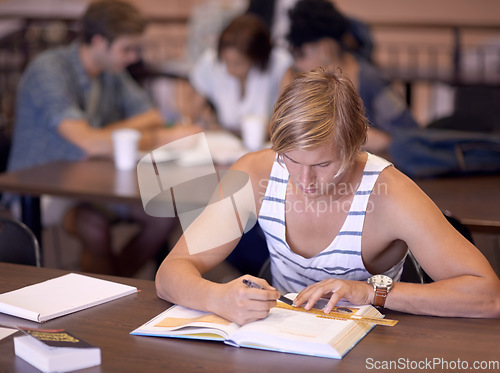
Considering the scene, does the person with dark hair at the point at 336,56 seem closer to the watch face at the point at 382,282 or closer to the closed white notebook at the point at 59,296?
the watch face at the point at 382,282

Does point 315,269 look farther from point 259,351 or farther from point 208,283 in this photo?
point 259,351

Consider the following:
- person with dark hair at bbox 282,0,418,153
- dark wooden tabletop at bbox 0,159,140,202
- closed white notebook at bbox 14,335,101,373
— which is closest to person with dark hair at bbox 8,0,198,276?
dark wooden tabletop at bbox 0,159,140,202

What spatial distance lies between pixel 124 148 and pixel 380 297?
5.19 ft

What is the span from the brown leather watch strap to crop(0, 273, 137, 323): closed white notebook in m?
0.56

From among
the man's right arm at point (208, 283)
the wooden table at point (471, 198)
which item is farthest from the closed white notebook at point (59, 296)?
the wooden table at point (471, 198)

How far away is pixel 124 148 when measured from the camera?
2.73 meters

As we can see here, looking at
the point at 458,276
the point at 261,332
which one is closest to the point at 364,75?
the point at 458,276

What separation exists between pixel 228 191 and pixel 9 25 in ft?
22.0

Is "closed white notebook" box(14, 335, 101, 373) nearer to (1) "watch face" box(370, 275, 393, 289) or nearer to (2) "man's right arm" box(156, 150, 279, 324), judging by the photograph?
(2) "man's right arm" box(156, 150, 279, 324)

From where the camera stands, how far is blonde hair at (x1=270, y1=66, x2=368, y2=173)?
145 centimetres

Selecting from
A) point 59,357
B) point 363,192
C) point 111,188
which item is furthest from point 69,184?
point 59,357

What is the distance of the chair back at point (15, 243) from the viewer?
1901 millimetres

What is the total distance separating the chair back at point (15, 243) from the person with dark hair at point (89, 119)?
1.01m

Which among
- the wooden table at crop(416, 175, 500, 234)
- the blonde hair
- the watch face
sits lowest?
the wooden table at crop(416, 175, 500, 234)
